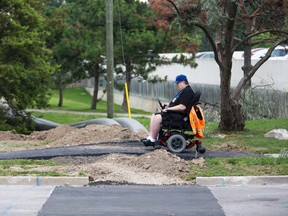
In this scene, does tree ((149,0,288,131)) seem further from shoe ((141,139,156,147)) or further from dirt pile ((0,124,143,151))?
shoe ((141,139,156,147))

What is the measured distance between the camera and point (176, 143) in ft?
47.3

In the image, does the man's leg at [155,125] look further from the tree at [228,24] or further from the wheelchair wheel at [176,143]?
the tree at [228,24]

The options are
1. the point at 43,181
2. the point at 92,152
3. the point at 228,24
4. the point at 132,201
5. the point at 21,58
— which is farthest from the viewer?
the point at 21,58

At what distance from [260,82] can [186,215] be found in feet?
64.7

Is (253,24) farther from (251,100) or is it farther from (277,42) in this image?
(251,100)

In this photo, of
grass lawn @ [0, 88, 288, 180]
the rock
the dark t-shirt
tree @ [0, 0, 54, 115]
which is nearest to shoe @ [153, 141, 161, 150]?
the dark t-shirt

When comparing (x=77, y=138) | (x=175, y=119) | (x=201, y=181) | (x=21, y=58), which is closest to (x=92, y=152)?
(x=175, y=119)

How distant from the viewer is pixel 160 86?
145 feet

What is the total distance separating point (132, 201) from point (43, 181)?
2.18 meters

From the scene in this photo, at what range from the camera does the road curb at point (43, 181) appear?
12.0 metres

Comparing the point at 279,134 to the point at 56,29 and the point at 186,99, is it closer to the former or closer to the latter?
the point at 186,99

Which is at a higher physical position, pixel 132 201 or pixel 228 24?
pixel 228 24

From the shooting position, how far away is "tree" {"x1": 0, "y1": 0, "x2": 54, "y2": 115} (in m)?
24.3

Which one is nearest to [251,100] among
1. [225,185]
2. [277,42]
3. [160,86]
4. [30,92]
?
[277,42]
